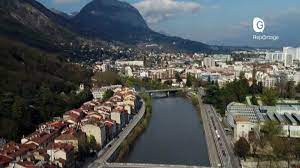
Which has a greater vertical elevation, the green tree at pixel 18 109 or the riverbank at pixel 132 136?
the green tree at pixel 18 109

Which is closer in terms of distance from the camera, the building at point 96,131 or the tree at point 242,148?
the tree at point 242,148

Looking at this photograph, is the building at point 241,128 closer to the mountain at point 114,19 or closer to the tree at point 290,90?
the tree at point 290,90

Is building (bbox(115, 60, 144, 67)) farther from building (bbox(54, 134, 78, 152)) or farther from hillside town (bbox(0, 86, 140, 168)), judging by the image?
building (bbox(54, 134, 78, 152))

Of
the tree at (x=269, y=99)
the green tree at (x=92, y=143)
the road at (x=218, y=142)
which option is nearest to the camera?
the road at (x=218, y=142)

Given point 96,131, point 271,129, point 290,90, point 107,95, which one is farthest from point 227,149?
point 290,90

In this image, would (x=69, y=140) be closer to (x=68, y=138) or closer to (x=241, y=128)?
(x=68, y=138)

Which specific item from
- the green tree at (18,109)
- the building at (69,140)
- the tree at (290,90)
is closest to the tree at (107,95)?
the green tree at (18,109)

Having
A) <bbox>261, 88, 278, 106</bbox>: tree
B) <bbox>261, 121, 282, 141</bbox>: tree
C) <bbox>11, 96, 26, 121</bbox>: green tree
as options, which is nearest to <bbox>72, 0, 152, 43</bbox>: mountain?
<bbox>261, 88, 278, 106</bbox>: tree
